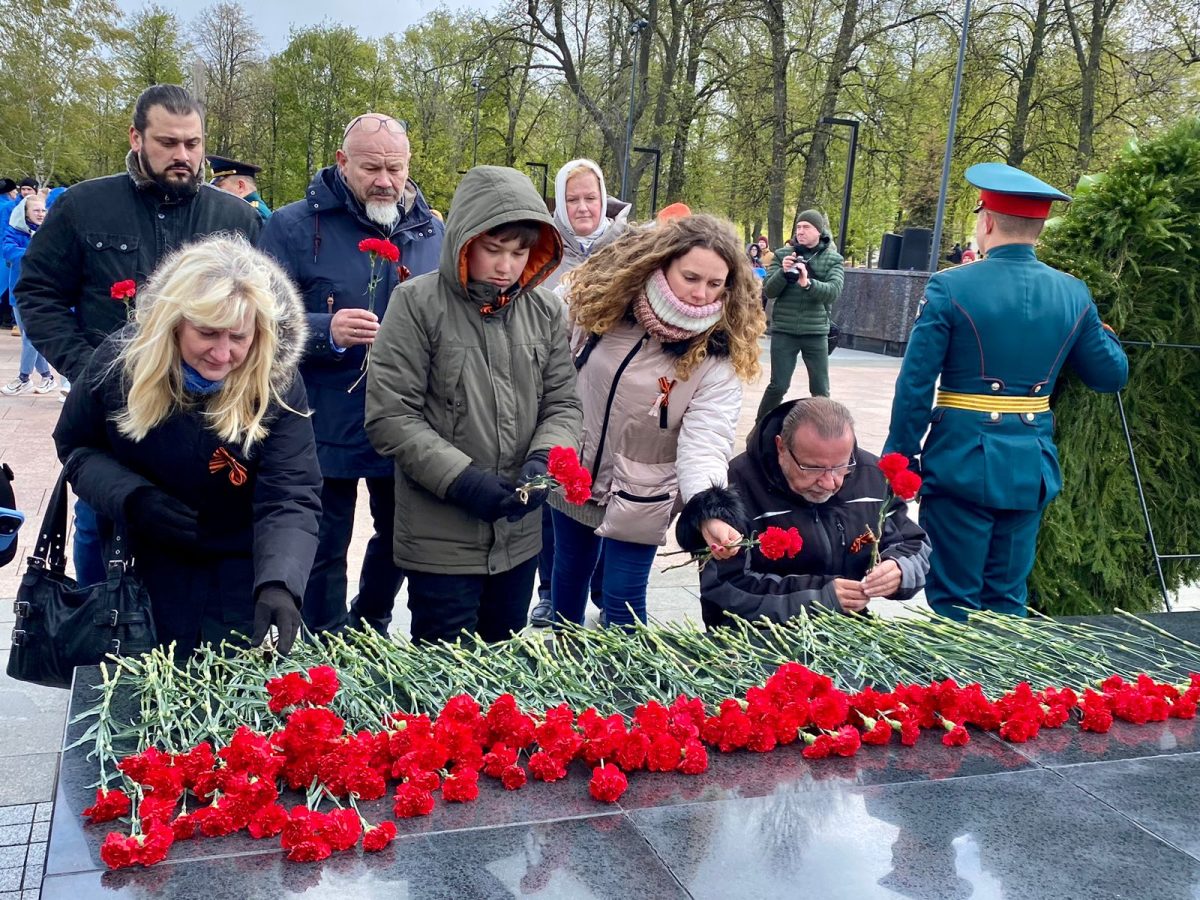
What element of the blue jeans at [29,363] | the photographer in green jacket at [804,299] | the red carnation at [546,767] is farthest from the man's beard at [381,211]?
the blue jeans at [29,363]

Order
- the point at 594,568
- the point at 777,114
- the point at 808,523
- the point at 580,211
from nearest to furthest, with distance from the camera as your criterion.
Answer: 1. the point at 808,523
2. the point at 594,568
3. the point at 580,211
4. the point at 777,114

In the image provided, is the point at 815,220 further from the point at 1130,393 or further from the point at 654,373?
the point at 654,373

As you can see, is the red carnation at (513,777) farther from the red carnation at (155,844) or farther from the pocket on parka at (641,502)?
the pocket on parka at (641,502)

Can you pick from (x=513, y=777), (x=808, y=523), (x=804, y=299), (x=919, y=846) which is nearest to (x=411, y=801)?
(x=513, y=777)

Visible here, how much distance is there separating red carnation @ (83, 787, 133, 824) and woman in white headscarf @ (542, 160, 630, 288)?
11.5 ft

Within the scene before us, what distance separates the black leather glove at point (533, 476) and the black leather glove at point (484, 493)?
4cm

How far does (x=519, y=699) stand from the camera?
226 cm

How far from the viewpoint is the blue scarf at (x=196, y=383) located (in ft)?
8.53

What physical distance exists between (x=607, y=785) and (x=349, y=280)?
2462 mm

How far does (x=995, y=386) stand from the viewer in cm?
388

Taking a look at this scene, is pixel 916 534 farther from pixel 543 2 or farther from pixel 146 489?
pixel 543 2

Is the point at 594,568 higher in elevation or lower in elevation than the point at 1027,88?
lower

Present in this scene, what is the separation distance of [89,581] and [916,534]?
2430mm

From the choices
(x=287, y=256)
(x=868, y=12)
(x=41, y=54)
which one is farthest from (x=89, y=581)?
(x=41, y=54)
